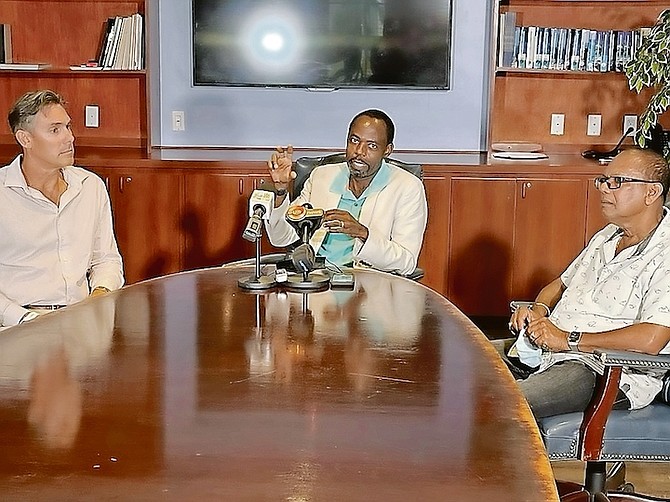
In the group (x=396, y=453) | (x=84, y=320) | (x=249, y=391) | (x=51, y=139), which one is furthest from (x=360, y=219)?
(x=396, y=453)

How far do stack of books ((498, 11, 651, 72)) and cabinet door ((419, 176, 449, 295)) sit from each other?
0.73 metres

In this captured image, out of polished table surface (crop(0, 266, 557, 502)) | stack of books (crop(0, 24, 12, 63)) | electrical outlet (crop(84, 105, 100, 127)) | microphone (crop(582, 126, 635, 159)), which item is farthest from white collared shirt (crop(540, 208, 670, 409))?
stack of books (crop(0, 24, 12, 63))

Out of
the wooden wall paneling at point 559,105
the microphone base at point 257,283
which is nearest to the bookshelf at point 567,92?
the wooden wall paneling at point 559,105

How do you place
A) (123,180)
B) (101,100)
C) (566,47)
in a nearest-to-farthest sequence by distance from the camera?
(123,180) → (566,47) → (101,100)

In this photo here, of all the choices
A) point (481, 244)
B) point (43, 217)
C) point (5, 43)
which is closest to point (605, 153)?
point (481, 244)

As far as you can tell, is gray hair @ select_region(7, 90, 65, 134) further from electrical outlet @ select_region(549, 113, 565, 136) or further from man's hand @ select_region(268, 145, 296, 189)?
electrical outlet @ select_region(549, 113, 565, 136)

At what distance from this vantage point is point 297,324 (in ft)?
7.10

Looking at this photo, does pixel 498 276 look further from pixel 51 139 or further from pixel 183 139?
pixel 51 139

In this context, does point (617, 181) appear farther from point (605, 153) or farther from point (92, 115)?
point (92, 115)

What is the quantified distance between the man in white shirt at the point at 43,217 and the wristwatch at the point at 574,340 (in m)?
1.39

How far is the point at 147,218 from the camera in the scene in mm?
4391

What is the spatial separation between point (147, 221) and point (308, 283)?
2039 millimetres

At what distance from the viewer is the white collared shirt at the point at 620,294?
2.36 metres

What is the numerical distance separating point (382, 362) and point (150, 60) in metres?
3.09
